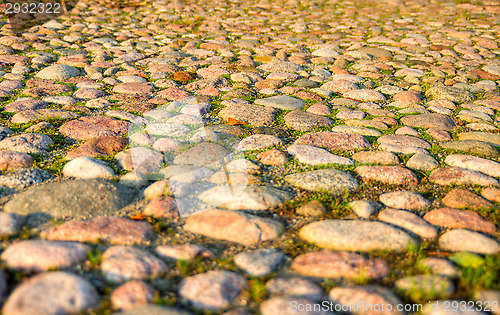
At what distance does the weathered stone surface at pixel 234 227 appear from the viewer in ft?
5.98

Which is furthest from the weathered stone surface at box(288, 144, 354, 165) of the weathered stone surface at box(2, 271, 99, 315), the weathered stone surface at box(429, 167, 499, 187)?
the weathered stone surface at box(2, 271, 99, 315)

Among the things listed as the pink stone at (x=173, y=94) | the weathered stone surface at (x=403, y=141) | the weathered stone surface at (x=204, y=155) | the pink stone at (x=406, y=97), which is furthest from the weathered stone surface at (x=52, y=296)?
the pink stone at (x=406, y=97)

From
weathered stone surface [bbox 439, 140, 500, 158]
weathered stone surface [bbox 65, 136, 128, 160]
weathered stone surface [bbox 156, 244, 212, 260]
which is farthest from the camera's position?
weathered stone surface [bbox 439, 140, 500, 158]

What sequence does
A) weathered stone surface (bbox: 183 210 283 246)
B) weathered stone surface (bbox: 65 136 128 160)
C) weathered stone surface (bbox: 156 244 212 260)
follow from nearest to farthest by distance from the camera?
weathered stone surface (bbox: 156 244 212 260) → weathered stone surface (bbox: 183 210 283 246) → weathered stone surface (bbox: 65 136 128 160)

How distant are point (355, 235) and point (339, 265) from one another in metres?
0.24

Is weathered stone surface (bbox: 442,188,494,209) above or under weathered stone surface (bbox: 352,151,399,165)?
above

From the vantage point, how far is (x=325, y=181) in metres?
2.26

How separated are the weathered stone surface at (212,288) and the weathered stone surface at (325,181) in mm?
867

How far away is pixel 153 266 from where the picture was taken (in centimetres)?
157

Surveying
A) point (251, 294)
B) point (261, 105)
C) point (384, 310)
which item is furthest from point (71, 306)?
point (261, 105)

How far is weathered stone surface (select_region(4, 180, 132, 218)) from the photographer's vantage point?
1914mm

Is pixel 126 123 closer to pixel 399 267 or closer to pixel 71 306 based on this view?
pixel 71 306

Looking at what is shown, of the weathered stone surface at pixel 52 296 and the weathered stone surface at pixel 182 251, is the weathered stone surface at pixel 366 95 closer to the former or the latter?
the weathered stone surface at pixel 182 251

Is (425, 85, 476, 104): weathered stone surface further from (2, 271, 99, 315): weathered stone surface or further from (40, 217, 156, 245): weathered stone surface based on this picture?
(2, 271, 99, 315): weathered stone surface
